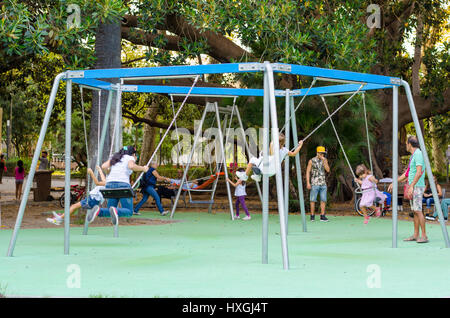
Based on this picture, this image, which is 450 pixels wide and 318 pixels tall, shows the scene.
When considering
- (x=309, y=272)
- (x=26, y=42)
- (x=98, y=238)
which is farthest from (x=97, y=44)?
(x=309, y=272)

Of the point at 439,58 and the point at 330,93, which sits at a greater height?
the point at 439,58

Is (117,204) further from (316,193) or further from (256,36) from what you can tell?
(256,36)

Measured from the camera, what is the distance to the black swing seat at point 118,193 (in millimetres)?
11516

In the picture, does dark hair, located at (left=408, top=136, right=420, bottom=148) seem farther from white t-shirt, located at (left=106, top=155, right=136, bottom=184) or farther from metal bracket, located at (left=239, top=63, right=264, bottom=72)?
white t-shirt, located at (left=106, top=155, right=136, bottom=184)

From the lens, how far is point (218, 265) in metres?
8.62

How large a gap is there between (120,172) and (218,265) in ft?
12.4

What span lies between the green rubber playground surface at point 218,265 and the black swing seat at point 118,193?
2.37ft

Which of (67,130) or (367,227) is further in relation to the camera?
(367,227)

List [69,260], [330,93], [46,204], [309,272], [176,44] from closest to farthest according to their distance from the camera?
[309,272], [69,260], [330,93], [176,44], [46,204]

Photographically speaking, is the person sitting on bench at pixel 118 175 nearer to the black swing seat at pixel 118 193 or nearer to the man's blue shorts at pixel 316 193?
the black swing seat at pixel 118 193

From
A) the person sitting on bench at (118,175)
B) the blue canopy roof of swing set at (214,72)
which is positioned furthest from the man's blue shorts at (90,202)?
the blue canopy roof of swing set at (214,72)

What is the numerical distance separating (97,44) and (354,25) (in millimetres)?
6444

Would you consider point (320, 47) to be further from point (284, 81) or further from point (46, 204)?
point (46, 204)

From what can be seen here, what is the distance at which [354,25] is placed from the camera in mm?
18312
